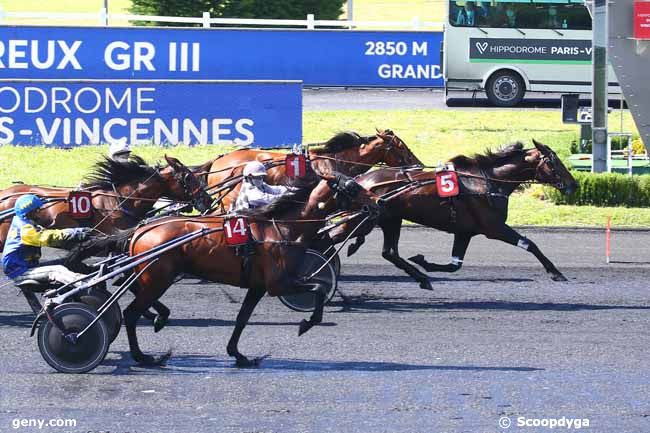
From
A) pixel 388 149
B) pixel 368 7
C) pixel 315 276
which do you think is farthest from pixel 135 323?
pixel 368 7

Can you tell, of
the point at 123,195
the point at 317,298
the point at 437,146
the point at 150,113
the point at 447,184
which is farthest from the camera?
the point at 437,146

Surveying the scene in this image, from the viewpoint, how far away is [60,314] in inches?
389

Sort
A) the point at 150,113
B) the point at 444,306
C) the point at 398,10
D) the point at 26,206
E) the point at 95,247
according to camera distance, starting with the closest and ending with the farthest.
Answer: the point at 26,206 < the point at 95,247 < the point at 444,306 < the point at 150,113 < the point at 398,10

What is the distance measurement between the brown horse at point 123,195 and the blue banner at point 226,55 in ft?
44.3

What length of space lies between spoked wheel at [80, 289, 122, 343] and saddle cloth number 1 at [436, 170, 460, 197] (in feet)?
14.3

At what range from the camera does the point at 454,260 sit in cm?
1360

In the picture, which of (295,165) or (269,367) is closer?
(269,367)

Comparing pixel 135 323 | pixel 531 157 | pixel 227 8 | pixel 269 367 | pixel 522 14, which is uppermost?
pixel 227 8

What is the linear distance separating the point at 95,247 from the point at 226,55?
15789 mm

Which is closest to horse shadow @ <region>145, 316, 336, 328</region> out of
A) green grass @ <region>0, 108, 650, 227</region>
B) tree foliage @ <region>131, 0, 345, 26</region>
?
green grass @ <region>0, 108, 650, 227</region>

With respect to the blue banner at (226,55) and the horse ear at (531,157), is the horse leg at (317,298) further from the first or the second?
the blue banner at (226,55)

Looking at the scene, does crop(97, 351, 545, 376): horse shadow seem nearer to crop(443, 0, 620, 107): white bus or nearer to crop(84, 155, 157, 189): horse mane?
crop(84, 155, 157, 189): horse mane

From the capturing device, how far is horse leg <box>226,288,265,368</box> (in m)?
10.3

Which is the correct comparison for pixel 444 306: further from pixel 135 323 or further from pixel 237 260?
pixel 135 323
